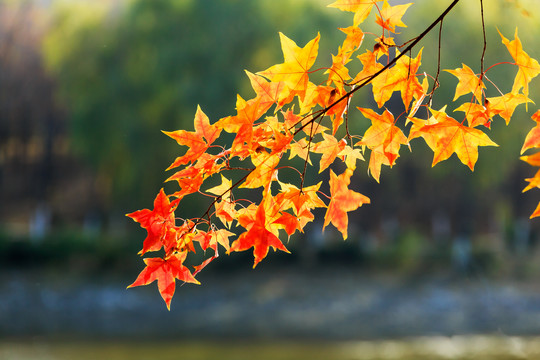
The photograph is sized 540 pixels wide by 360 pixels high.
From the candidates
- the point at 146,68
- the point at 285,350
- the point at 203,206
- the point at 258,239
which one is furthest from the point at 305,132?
the point at 146,68

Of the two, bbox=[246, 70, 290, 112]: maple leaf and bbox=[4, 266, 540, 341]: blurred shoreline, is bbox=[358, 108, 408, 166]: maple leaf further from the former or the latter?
bbox=[4, 266, 540, 341]: blurred shoreline

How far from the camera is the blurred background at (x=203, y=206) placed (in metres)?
7.01

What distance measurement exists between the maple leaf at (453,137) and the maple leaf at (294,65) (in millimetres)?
162

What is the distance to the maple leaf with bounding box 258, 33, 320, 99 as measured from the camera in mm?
754

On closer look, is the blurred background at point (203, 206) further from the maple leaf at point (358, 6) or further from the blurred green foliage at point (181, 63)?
→ the maple leaf at point (358, 6)

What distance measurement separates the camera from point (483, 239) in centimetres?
991

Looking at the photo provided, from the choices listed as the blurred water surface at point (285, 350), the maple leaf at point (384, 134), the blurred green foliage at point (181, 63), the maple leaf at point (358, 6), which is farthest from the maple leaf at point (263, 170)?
the blurred green foliage at point (181, 63)

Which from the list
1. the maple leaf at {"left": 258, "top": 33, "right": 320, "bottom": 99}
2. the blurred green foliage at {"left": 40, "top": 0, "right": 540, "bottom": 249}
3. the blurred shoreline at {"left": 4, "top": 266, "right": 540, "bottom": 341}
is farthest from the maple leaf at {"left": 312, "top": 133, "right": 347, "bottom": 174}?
the blurred green foliage at {"left": 40, "top": 0, "right": 540, "bottom": 249}

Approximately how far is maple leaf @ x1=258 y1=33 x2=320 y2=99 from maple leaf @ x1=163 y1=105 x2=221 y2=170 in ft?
0.36

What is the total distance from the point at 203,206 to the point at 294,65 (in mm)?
7184

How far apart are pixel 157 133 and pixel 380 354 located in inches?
159

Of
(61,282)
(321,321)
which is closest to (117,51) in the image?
(61,282)

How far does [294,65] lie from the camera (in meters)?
0.76

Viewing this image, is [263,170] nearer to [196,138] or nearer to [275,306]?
[196,138]
